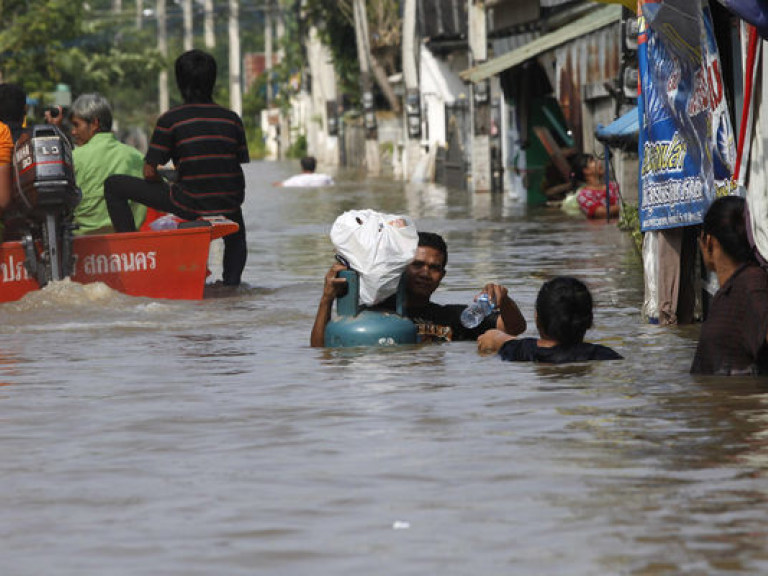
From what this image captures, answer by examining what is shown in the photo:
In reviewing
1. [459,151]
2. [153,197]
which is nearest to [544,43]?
[459,151]

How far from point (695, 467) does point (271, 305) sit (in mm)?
7207

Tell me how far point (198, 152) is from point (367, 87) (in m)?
38.5

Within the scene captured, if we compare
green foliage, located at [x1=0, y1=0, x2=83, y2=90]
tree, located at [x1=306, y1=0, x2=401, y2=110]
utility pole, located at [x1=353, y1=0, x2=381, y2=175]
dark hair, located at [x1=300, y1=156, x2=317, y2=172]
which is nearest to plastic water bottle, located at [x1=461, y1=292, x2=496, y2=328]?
dark hair, located at [x1=300, y1=156, x2=317, y2=172]

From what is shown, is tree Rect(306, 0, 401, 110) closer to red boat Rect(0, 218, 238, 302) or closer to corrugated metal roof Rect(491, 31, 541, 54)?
corrugated metal roof Rect(491, 31, 541, 54)

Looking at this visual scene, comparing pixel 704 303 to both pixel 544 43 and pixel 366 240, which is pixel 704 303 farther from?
pixel 544 43

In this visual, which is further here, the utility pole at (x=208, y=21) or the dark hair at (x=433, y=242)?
the utility pole at (x=208, y=21)

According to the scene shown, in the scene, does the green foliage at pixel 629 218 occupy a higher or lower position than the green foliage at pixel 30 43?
lower

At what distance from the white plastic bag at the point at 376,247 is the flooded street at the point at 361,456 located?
0.39 m

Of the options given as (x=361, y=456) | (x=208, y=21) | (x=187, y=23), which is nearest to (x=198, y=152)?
(x=361, y=456)

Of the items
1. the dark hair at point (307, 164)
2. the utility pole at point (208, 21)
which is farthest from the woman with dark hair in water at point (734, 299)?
the utility pole at point (208, 21)

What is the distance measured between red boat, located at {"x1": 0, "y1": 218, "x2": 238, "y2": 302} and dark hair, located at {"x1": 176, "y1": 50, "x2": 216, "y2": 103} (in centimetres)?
104

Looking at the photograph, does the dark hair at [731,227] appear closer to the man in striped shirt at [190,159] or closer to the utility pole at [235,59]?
the man in striped shirt at [190,159]

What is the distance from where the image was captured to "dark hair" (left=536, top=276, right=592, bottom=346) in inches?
337

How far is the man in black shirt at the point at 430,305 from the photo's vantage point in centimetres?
960
